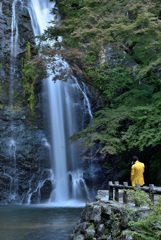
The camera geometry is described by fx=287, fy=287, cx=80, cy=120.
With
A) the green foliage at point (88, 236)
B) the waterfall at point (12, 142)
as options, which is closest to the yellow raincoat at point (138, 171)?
the green foliage at point (88, 236)

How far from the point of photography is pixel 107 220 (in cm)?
786

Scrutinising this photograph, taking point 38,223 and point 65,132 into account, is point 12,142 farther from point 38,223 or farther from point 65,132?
point 38,223

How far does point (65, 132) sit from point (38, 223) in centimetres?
895

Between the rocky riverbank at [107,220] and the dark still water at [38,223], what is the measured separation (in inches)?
39.7

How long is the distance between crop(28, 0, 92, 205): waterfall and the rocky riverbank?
26.7 ft

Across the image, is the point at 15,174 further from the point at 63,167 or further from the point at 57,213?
the point at 57,213

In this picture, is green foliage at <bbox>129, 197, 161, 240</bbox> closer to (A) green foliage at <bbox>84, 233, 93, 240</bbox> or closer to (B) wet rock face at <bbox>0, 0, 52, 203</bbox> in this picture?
(A) green foliage at <bbox>84, 233, 93, 240</bbox>

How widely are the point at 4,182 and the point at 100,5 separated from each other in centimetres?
1166

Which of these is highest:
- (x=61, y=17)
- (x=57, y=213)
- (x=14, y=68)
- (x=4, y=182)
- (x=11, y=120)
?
(x=61, y=17)

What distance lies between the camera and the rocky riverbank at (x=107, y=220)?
674 centimetres

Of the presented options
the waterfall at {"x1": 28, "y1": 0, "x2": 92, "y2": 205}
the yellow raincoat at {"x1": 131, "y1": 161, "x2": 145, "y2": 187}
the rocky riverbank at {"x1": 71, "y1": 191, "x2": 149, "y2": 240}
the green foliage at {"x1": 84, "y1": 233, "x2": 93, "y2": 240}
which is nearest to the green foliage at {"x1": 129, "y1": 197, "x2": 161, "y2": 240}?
the rocky riverbank at {"x1": 71, "y1": 191, "x2": 149, "y2": 240}

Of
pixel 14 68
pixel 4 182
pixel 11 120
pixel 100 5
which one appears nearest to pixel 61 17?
pixel 14 68

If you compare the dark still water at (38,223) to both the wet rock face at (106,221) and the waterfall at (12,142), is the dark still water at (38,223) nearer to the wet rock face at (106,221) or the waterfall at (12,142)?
the wet rock face at (106,221)

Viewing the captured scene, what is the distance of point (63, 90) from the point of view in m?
20.4
